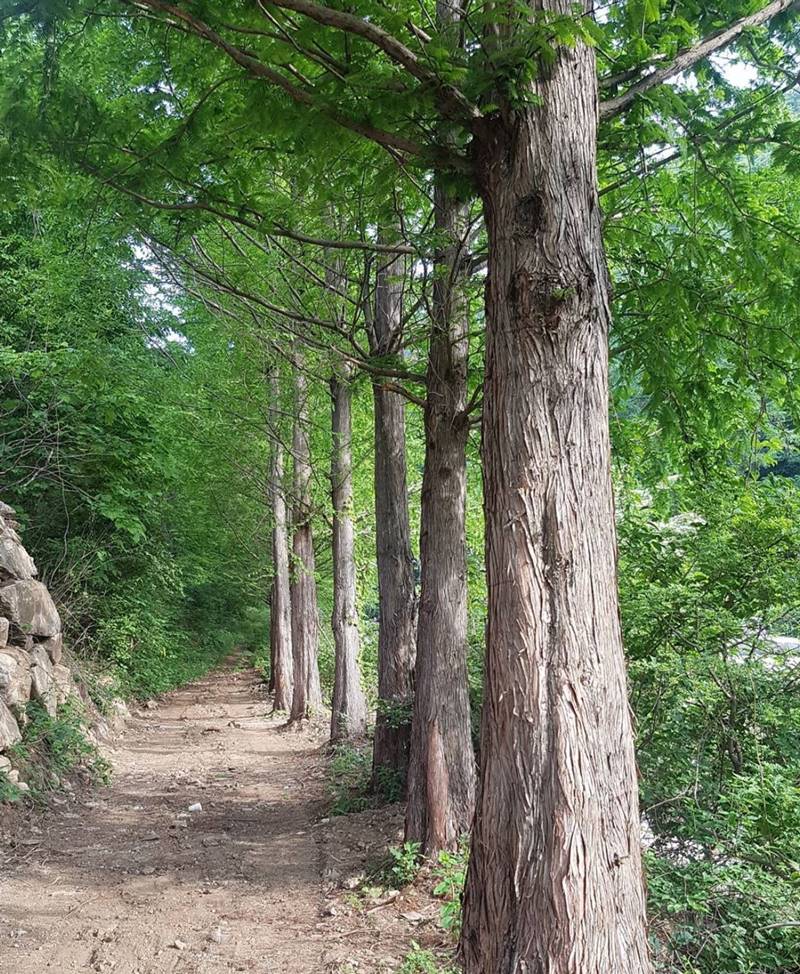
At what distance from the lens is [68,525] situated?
1227 centimetres

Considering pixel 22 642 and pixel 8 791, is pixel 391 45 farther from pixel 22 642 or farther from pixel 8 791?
pixel 22 642

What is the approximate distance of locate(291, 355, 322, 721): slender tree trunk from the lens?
13.5m

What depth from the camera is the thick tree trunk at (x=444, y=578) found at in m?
6.02

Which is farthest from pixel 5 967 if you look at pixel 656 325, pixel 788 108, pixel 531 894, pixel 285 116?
pixel 788 108

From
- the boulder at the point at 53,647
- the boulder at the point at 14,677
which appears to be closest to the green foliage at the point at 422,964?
the boulder at the point at 14,677

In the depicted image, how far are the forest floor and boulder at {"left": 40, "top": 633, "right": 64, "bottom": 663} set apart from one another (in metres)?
1.71

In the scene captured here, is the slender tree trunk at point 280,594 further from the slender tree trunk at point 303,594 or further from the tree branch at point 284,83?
the tree branch at point 284,83

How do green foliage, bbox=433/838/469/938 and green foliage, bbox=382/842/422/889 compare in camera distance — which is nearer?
green foliage, bbox=433/838/469/938

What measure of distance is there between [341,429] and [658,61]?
7810 mm

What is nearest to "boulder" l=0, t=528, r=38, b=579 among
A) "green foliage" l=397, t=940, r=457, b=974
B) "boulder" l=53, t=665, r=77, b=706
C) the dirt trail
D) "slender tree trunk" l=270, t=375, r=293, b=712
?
"boulder" l=53, t=665, r=77, b=706

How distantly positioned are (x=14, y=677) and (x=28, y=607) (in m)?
1.21

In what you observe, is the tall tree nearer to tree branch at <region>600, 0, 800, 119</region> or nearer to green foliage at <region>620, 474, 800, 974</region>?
green foliage at <region>620, 474, 800, 974</region>

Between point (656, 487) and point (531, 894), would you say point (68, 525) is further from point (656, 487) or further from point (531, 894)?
point (531, 894)

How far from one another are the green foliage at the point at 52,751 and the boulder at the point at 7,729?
92 millimetres
